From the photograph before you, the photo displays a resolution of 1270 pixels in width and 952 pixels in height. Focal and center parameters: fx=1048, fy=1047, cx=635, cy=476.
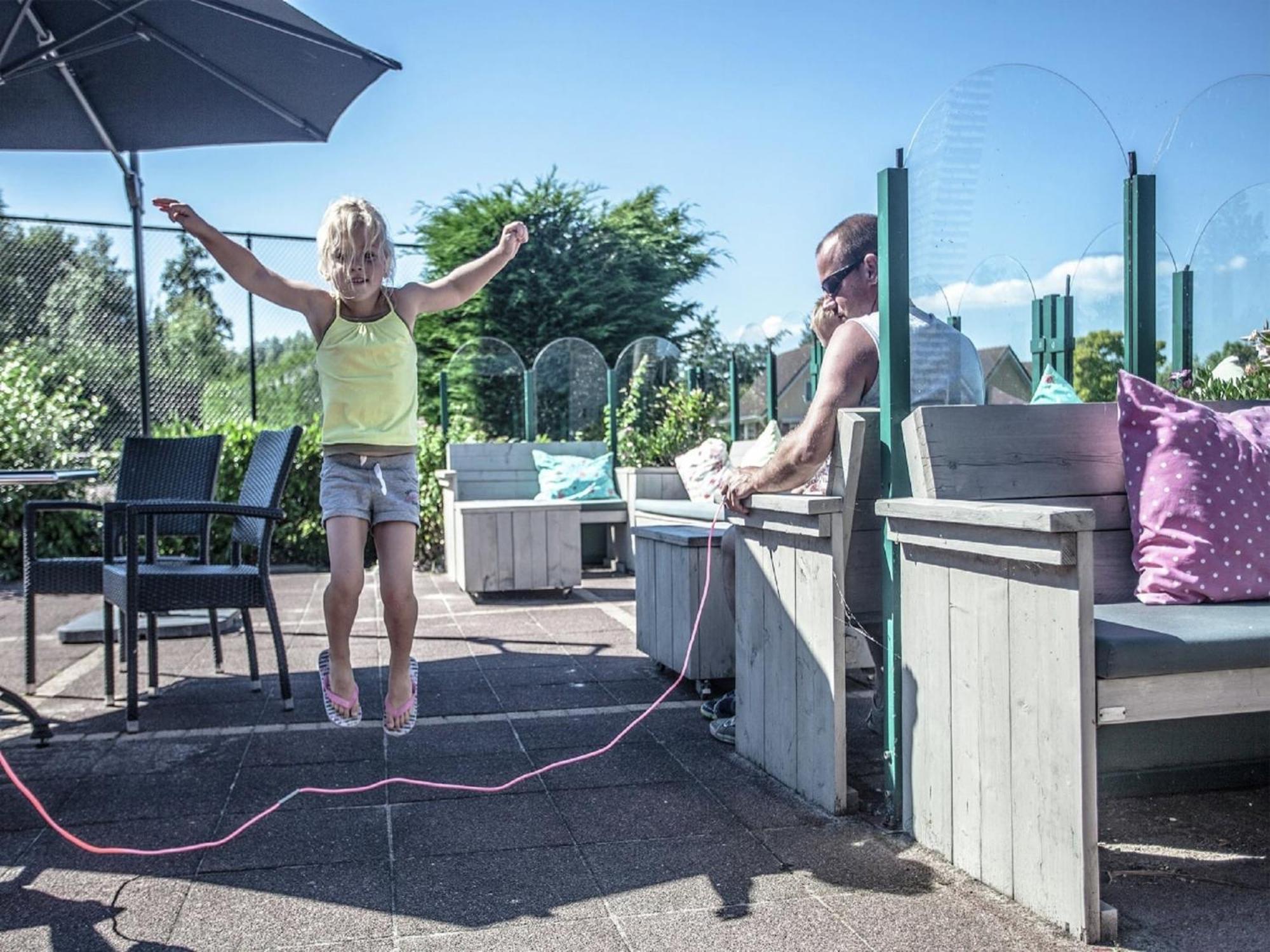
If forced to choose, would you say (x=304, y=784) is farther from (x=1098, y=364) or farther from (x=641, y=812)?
(x=1098, y=364)

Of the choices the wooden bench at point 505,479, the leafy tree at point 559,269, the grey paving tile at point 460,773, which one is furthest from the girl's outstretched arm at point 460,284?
the leafy tree at point 559,269

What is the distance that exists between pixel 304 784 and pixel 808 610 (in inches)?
54.6

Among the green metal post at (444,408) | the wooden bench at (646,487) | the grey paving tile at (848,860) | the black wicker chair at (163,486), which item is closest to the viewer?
the grey paving tile at (848,860)

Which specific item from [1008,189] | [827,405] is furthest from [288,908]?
[1008,189]

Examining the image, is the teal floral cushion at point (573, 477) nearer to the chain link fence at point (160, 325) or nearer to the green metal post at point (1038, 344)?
the chain link fence at point (160, 325)

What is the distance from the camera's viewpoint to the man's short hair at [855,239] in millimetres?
2877

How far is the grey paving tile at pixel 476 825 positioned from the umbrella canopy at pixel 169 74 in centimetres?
320

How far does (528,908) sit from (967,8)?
5.55 m

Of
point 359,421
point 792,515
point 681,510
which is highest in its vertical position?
point 359,421

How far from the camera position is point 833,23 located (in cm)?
608

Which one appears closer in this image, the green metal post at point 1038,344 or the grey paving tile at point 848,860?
the grey paving tile at point 848,860

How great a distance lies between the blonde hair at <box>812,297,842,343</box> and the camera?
3038mm

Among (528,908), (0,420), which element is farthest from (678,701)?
(0,420)

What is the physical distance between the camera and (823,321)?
3.09 metres
